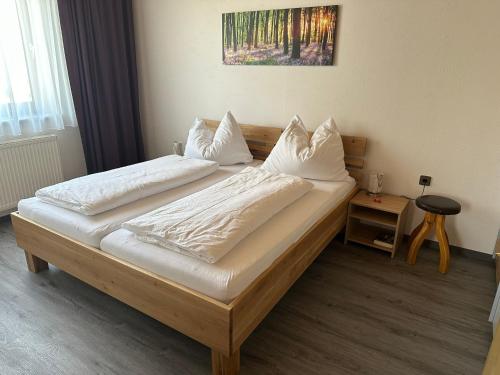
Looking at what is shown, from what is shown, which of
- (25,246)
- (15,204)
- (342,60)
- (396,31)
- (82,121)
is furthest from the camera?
(82,121)

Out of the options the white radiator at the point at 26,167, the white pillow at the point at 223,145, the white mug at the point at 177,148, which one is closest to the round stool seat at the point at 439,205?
the white pillow at the point at 223,145

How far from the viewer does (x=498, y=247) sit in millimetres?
2504

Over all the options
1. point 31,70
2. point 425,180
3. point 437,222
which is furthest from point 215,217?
point 31,70

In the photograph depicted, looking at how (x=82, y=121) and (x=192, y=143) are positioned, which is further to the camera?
(x=82, y=121)

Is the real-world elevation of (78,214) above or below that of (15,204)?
above

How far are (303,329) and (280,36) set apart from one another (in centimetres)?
241

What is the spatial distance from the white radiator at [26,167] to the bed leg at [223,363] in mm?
2618

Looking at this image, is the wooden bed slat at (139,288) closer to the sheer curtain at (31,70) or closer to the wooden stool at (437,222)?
the sheer curtain at (31,70)

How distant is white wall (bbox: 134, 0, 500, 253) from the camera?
2.44m

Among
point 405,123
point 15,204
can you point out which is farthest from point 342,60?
point 15,204

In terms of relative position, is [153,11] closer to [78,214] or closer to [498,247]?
[78,214]

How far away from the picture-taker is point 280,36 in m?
3.07

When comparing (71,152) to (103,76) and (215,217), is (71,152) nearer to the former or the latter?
(103,76)

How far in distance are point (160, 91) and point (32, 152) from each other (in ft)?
4.91
